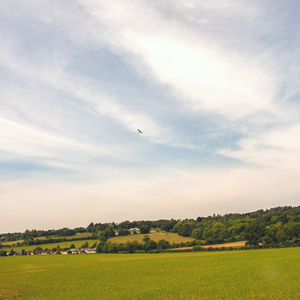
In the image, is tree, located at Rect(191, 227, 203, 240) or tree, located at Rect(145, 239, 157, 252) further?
tree, located at Rect(191, 227, 203, 240)

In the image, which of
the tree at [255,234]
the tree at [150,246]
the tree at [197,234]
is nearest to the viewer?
the tree at [255,234]

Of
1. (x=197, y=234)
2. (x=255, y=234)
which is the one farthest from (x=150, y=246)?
(x=255, y=234)

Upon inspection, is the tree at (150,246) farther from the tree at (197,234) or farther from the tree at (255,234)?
the tree at (255,234)

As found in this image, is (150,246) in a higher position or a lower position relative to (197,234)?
lower

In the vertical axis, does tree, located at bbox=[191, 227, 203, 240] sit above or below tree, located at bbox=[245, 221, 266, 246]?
below

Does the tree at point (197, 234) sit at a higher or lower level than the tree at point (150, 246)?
higher

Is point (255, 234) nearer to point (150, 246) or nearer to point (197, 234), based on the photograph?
point (197, 234)

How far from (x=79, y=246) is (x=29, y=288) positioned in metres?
166

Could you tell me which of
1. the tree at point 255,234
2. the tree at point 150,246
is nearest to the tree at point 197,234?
the tree at point 150,246

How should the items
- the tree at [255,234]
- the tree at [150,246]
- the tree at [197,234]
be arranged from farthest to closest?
the tree at [197,234], the tree at [150,246], the tree at [255,234]

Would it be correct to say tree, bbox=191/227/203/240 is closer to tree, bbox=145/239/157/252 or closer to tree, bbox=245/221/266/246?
tree, bbox=145/239/157/252

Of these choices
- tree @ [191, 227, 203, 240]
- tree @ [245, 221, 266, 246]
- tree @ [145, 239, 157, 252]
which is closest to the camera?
tree @ [245, 221, 266, 246]

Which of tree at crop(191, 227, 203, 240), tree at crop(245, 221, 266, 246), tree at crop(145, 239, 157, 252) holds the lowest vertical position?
tree at crop(145, 239, 157, 252)

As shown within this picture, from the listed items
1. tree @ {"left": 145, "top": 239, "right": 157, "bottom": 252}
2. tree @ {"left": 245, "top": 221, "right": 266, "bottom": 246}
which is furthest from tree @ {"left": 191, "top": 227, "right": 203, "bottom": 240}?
tree @ {"left": 245, "top": 221, "right": 266, "bottom": 246}
